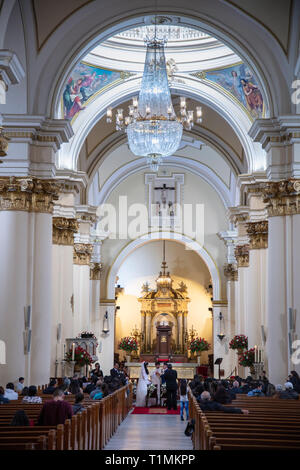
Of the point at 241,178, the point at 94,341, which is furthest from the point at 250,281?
the point at 94,341

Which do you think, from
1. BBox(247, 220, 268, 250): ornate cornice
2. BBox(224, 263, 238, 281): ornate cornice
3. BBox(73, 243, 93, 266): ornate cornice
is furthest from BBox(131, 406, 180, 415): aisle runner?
BBox(224, 263, 238, 281): ornate cornice

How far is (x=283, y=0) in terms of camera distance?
11891 mm

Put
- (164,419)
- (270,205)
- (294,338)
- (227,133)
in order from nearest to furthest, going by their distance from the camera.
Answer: (294,338), (270,205), (164,419), (227,133)

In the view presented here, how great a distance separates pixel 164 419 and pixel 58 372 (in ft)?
12.2

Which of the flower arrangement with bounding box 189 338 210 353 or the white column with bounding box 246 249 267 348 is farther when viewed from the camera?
the flower arrangement with bounding box 189 338 210 353

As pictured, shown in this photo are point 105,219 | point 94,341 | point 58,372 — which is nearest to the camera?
point 58,372

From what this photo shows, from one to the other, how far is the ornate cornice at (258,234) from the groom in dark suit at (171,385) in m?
3.80

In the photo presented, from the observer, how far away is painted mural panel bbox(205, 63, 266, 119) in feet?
53.8

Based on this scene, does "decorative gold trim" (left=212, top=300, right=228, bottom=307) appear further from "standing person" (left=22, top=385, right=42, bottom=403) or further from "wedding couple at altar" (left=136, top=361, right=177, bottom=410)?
"standing person" (left=22, top=385, right=42, bottom=403)

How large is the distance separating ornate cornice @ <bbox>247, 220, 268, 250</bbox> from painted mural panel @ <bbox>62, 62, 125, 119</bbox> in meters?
5.30

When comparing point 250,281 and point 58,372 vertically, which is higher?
point 250,281

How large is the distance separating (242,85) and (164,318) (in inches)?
609

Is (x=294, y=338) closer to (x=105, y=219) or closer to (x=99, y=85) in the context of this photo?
(x=99, y=85)

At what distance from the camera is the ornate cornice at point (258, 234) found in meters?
16.3
